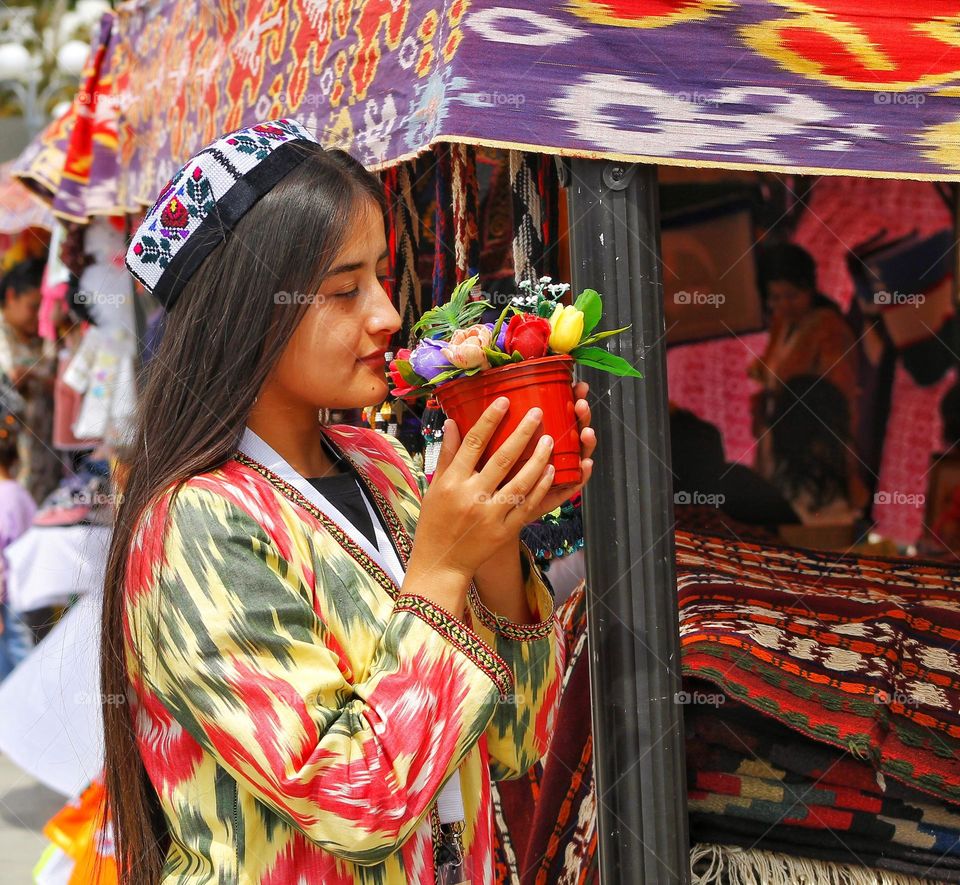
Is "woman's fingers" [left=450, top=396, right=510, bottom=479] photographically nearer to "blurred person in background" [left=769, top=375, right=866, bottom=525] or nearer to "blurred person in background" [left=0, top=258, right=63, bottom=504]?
"blurred person in background" [left=769, top=375, right=866, bottom=525]

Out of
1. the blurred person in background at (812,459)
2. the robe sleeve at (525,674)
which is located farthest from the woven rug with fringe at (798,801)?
the blurred person in background at (812,459)

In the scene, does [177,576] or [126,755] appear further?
[126,755]

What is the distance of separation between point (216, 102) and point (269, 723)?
2.47 meters

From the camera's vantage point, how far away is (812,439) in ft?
13.9

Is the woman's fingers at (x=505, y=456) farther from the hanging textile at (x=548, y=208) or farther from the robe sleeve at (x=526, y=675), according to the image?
the hanging textile at (x=548, y=208)

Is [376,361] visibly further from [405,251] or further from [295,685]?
[405,251]

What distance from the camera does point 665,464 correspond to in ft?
6.21

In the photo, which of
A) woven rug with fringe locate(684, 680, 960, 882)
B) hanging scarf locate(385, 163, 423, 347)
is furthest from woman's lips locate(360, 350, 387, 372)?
woven rug with fringe locate(684, 680, 960, 882)

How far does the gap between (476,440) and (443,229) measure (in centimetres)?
116

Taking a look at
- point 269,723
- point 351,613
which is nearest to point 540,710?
point 351,613

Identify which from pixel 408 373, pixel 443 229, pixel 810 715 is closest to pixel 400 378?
pixel 408 373

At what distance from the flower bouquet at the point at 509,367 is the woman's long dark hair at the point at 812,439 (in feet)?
9.43

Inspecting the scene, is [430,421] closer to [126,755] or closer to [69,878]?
[126,755]

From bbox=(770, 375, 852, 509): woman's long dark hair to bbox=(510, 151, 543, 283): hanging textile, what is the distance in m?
2.25
